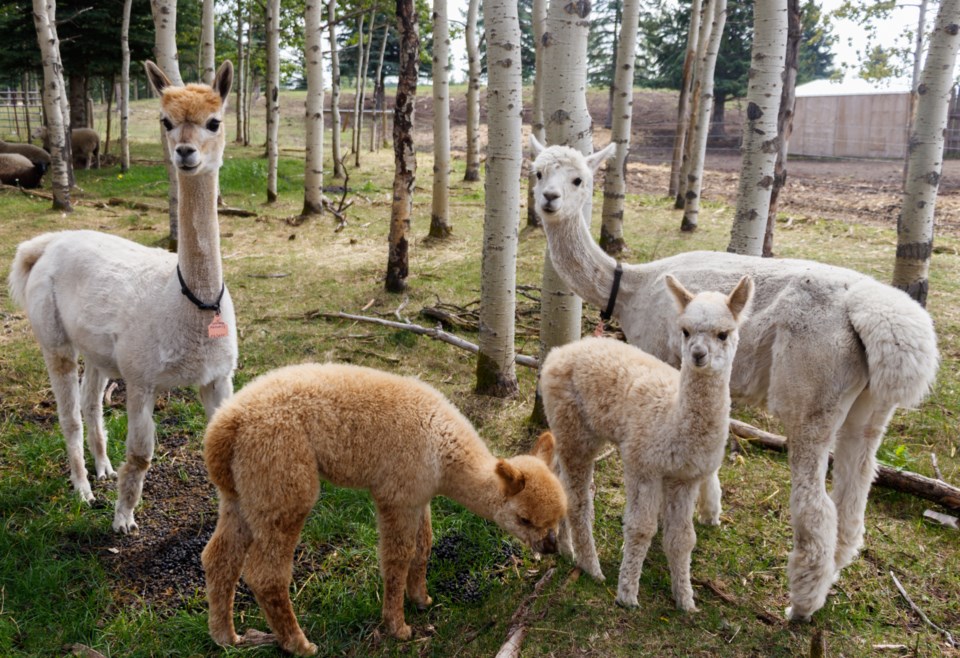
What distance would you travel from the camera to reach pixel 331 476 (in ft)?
11.8

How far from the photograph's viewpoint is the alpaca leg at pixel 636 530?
12.3 ft

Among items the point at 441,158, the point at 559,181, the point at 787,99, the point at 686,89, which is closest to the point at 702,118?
the point at 787,99

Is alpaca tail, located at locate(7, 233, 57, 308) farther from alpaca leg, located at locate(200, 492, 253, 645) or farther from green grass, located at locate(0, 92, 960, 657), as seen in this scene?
alpaca leg, located at locate(200, 492, 253, 645)

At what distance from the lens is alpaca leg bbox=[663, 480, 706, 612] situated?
3775 millimetres

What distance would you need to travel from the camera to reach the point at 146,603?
3.92 metres

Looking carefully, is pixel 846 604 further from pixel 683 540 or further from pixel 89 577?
pixel 89 577

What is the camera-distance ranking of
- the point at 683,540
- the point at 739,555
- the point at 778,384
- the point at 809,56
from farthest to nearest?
the point at 809,56, the point at 739,555, the point at 778,384, the point at 683,540

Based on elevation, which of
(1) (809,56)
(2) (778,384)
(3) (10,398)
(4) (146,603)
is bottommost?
(4) (146,603)

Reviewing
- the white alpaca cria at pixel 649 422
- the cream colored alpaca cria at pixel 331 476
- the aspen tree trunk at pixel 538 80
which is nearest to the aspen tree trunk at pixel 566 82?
the white alpaca cria at pixel 649 422

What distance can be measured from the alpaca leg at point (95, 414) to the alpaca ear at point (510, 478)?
3240 mm

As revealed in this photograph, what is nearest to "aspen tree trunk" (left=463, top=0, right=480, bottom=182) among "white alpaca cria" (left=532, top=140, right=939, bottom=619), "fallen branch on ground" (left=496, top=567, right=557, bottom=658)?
"white alpaca cria" (left=532, top=140, right=939, bottom=619)

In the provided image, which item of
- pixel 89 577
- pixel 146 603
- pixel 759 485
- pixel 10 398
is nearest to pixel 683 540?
pixel 759 485

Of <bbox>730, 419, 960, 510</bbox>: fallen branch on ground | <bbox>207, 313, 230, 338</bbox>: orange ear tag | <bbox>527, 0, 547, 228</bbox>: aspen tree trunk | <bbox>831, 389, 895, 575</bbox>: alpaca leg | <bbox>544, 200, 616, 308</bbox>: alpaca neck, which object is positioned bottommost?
<bbox>730, 419, 960, 510</bbox>: fallen branch on ground

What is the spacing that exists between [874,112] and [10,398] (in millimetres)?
32954
